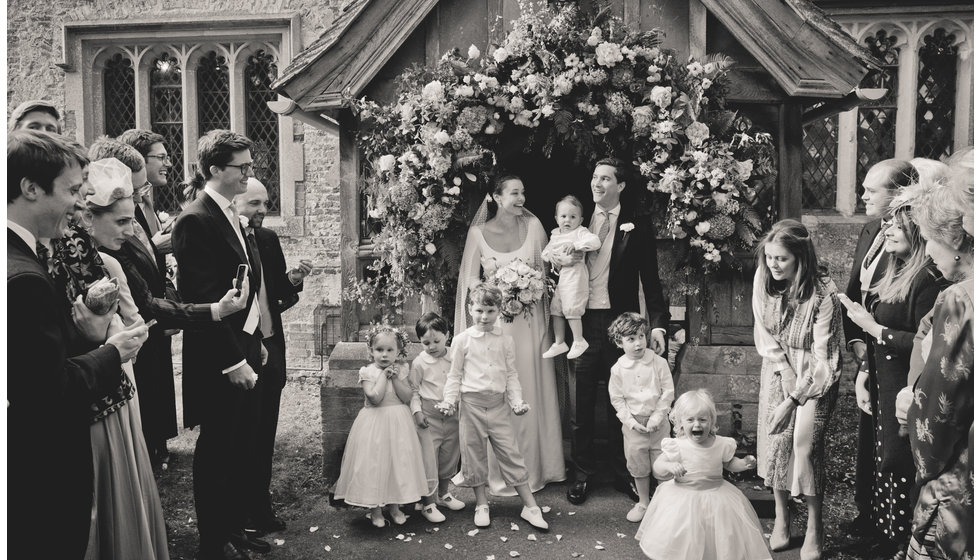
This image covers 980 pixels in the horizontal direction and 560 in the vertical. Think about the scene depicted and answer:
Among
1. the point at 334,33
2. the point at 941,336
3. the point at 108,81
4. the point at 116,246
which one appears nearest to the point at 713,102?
the point at 334,33

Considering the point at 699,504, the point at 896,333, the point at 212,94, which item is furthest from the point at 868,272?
the point at 212,94

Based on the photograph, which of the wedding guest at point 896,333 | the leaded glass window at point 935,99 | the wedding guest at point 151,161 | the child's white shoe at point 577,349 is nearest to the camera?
the wedding guest at point 896,333

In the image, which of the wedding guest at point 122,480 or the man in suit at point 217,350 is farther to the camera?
the man in suit at point 217,350

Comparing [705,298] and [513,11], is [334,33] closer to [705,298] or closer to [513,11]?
[513,11]

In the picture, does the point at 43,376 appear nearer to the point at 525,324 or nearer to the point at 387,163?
the point at 387,163

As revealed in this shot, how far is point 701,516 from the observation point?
4.13 meters

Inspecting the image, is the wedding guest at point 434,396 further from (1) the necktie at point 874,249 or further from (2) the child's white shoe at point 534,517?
(1) the necktie at point 874,249

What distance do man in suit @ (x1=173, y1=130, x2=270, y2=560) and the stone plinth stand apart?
316cm

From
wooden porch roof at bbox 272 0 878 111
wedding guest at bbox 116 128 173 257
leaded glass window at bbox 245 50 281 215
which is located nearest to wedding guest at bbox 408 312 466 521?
wooden porch roof at bbox 272 0 878 111

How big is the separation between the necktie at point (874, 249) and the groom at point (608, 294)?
142 cm

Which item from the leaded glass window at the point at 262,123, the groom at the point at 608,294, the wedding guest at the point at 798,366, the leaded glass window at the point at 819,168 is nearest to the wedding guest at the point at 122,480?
the groom at the point at 608,294

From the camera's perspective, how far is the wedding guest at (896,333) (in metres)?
3.99

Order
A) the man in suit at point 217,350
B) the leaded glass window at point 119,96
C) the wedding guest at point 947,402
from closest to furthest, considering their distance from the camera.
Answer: the wedding guest at point 947,402, the man in suit at point 217,350, the leaded glass window at point 119,96

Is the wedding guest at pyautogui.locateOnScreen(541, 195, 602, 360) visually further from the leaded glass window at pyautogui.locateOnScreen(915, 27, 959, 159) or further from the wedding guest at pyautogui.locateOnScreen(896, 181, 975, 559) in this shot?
the leaded glass window at pyautogui.locateOnScreen(915, 27, 959, 159)
